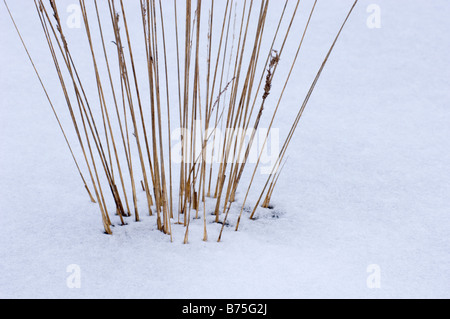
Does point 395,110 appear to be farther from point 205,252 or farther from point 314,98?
point 205,252

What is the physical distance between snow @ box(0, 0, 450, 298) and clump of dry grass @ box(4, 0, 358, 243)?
72 mm

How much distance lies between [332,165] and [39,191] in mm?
952

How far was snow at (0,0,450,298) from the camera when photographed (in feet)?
3.00

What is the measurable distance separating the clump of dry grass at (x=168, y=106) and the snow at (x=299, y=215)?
7 centimetres

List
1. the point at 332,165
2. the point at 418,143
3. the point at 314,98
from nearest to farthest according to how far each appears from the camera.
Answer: the point at 332,165
the point at 418,143
the point at 314,98

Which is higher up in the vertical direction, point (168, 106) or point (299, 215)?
point (168, 106)

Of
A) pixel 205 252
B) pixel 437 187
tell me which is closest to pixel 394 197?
pixel 437 187

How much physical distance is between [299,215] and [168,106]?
511 mm

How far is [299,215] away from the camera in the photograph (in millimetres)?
1200

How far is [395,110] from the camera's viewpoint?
1863mm

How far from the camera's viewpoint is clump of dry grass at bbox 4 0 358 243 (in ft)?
3.13

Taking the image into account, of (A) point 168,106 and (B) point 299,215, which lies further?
(B) point 299,215

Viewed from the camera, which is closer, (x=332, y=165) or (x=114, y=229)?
(x=114, y=229)

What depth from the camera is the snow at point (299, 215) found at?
0.92 m
